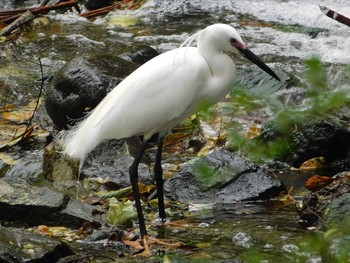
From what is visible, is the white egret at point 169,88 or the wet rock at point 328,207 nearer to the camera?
the wet rock at point 328,207

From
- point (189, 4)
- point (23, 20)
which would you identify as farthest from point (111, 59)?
point (189, 4)

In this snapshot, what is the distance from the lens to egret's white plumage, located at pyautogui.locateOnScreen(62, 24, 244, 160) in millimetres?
5211

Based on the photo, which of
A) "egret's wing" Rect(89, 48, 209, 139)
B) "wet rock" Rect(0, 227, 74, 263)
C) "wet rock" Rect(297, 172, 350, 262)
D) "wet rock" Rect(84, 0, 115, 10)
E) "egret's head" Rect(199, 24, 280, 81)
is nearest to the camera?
"wet rock" Rect(0, 227, 74, 263)

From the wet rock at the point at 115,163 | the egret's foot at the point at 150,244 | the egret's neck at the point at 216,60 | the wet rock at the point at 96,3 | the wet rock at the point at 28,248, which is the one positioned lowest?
the wet rock at the point at 96,3

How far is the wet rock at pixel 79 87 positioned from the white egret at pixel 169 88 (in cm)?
202

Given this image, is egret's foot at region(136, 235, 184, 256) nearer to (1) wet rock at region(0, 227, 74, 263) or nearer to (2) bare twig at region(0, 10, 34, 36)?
(1) wet rock at region(0, 227, 74, 263)

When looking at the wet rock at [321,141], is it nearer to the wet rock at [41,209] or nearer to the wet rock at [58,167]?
the wet rock at [58,167]

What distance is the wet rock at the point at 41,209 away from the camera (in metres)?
5.27

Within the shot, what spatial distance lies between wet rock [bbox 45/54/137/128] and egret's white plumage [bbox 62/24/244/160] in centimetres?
202

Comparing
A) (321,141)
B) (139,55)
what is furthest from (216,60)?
(139,55)

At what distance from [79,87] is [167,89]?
7.88 feet

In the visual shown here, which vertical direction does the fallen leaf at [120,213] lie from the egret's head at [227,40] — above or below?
below

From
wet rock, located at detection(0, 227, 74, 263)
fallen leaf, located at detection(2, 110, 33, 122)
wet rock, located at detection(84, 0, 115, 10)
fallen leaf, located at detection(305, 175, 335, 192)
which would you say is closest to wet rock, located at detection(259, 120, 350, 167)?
fallen leaf, located at detection(305, 175, 335, 192)

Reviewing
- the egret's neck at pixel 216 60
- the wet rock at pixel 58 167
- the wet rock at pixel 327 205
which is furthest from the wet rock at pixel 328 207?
the wet rock at pixel 58 167
